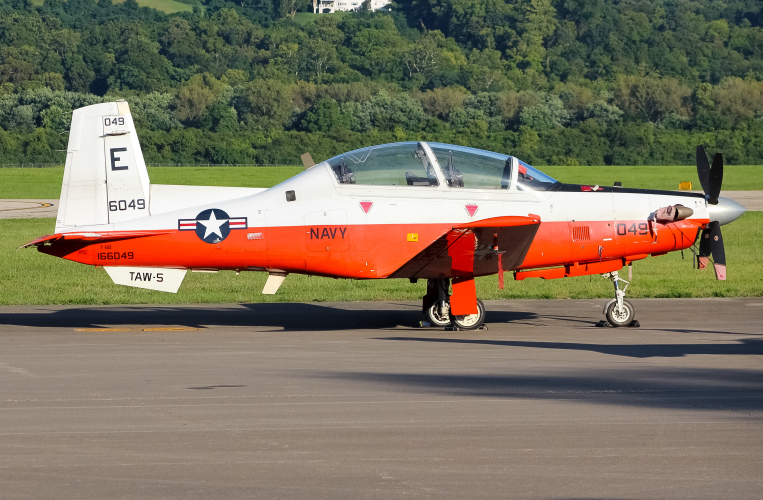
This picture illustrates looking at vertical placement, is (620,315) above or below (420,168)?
below

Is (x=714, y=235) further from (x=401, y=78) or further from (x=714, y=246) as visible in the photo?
(x=401, y=78)

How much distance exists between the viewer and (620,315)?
13.7 m

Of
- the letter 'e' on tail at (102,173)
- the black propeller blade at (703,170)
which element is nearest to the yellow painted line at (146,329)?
the letter 'e' on tail at (102,173)

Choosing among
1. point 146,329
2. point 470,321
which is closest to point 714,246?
point 470,321

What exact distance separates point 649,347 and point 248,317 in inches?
245

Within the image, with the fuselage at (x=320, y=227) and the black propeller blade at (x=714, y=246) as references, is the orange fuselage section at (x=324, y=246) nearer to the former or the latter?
the fuselage at (x=320, y=227)

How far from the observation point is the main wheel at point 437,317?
1387 centimetres

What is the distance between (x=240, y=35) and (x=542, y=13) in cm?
5125

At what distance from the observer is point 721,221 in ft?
44.3

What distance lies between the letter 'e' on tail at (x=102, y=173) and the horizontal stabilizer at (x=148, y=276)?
675 millimetres

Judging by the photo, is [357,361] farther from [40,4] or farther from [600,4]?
[40,4]

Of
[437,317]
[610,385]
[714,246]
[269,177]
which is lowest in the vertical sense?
[269,177]

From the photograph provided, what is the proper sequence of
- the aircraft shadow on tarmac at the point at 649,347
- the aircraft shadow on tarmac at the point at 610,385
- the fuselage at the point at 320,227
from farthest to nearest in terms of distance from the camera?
the fuselage at the point at 320,227, the aircraft shadow on tarmac at the point at 649,347, the aircraft shadow on tarmac at the point at 610,385

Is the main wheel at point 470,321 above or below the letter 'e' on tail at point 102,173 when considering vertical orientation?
below
